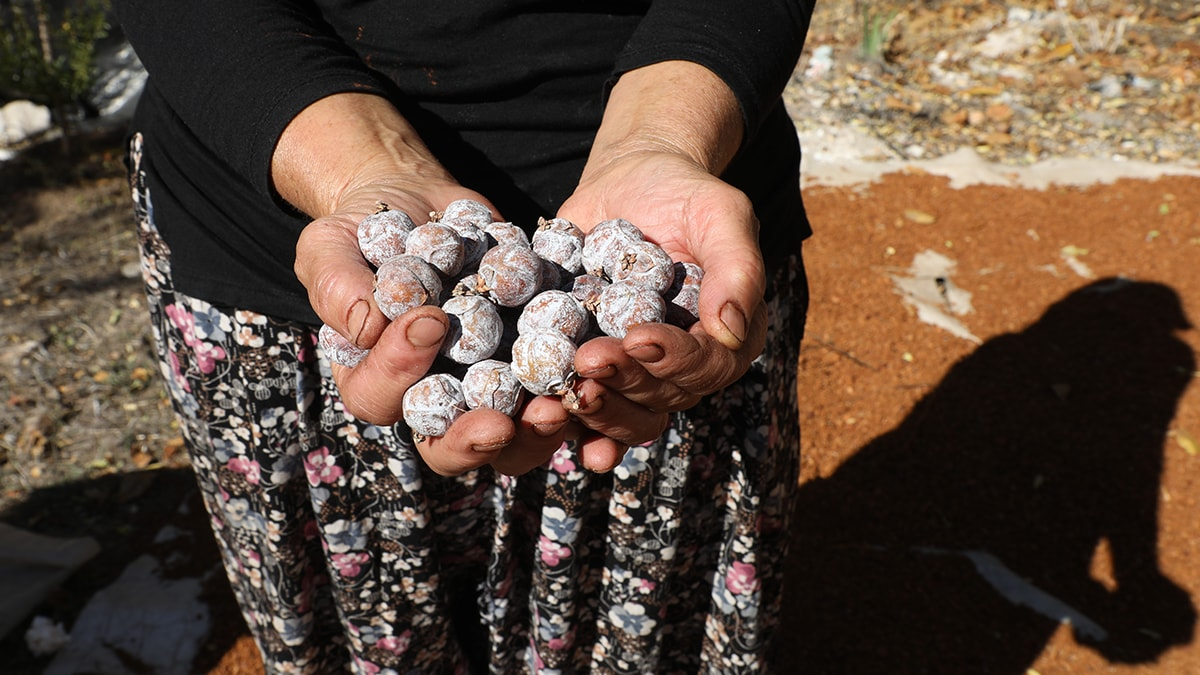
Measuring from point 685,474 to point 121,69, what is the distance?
19.2 feet

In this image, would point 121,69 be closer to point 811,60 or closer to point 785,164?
point 811,60

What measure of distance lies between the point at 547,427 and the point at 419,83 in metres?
0.65

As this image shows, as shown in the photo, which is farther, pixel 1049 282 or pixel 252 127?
pixel 1049 282

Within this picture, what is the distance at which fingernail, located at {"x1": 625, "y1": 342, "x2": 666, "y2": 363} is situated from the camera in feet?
3.50

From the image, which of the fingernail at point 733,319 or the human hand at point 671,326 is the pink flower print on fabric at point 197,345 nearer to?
the human hand at point 671,326

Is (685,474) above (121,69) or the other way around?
above

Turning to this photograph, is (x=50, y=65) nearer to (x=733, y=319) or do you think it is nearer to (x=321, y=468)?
(x=321, y=468)

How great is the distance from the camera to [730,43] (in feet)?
4.66

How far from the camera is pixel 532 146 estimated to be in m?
1.47

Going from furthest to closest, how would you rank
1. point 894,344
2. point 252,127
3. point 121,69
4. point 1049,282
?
point 121,69
point 1049,282
point 894,344
point 252,127

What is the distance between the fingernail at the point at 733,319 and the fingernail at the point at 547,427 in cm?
24

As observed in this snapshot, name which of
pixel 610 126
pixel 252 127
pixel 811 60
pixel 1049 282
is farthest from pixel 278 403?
pixel 811 60

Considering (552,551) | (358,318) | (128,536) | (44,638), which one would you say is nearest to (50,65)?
(128,536)

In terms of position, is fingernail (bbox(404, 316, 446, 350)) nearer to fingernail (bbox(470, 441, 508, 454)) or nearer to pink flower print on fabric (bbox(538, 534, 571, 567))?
fingernail (bbox(470, 441, 508, 454))
